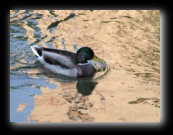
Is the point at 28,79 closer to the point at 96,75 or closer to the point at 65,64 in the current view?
the point at 65,64

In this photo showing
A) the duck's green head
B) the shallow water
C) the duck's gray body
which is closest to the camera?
the shallow water

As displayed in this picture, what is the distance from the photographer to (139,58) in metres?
10.5

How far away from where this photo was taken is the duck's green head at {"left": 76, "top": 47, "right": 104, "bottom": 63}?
10.1 m

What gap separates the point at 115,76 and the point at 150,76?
69cm

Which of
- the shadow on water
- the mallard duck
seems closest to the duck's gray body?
the mallard duck

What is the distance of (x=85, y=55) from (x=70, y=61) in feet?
1.13

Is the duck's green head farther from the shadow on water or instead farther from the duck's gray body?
the shadow on water

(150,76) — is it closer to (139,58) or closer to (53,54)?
(139,58)

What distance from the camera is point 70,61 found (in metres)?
10.1

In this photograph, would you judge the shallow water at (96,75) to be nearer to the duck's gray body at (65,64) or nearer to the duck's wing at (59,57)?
the duck's gray body at (65,64)

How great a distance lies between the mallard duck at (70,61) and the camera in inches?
395

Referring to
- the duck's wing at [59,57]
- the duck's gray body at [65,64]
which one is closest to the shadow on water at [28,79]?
the duck's gray body at [65,64]

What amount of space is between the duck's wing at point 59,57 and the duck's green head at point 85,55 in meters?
0.12
